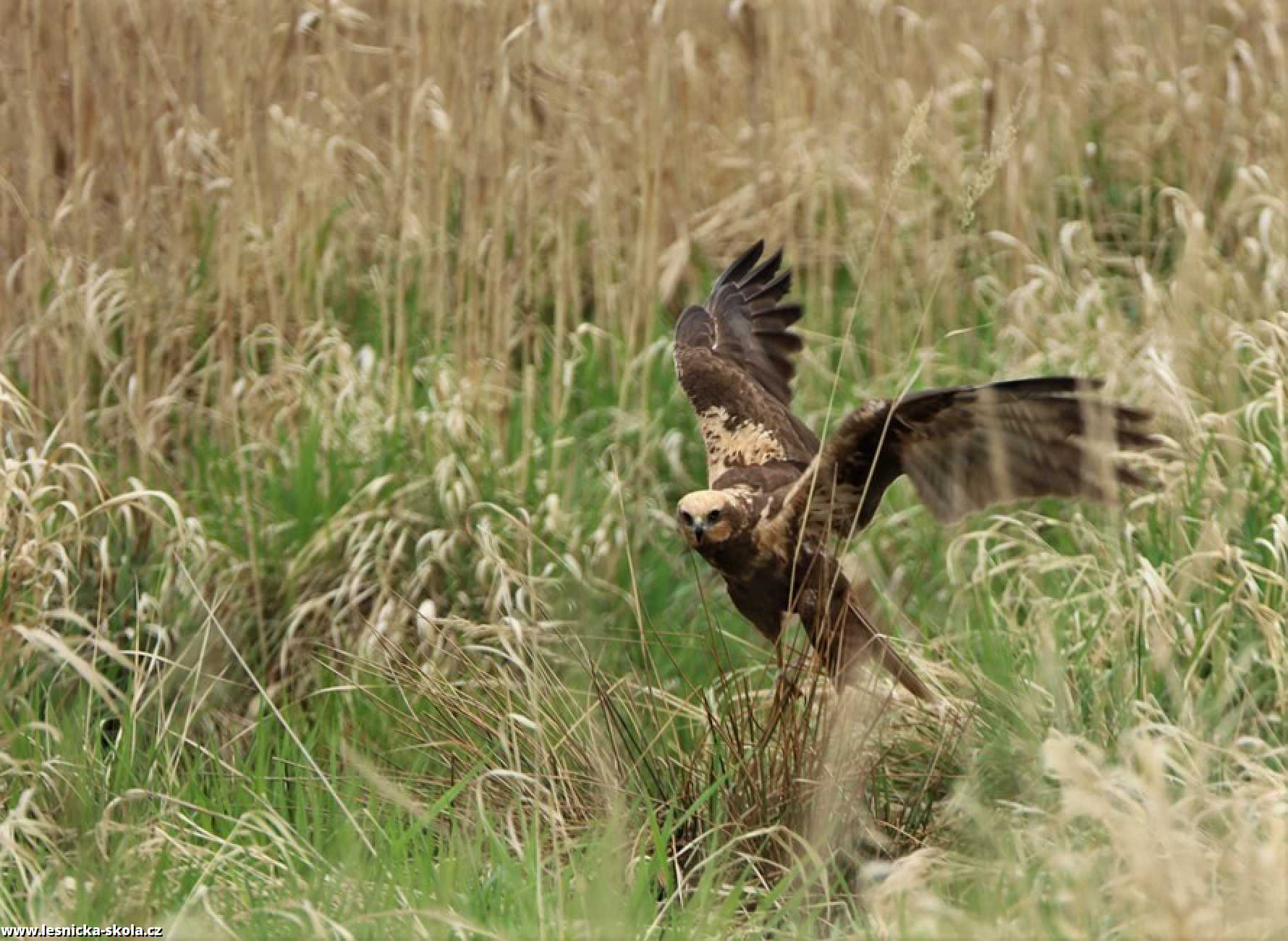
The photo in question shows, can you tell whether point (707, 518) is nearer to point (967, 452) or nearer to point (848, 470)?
point (848, 470)

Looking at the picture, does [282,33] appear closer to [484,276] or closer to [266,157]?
[266,157]

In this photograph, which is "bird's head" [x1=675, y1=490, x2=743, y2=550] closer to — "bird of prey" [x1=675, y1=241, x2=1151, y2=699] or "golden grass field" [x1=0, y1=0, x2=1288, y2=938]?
"bird of prey" [x1=675, y1=241, x2=1151, y2=699]

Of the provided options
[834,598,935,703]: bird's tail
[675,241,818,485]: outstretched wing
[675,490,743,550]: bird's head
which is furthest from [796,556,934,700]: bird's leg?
[675,241,818,485]: outstretched wing

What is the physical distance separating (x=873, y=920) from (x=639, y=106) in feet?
8.83

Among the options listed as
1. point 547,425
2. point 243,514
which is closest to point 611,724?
point 243,514

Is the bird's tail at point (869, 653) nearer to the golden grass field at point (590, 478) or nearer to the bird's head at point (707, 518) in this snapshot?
the golden grass field at point (590, 478)

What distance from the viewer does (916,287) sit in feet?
16.1

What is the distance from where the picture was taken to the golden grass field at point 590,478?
2354 millimetres

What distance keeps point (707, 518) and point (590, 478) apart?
4.02ft

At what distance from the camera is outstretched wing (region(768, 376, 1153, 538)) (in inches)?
101

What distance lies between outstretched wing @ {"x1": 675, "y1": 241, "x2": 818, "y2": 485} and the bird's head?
12.8 inches

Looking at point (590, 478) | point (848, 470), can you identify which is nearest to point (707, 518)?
point (848, 470)

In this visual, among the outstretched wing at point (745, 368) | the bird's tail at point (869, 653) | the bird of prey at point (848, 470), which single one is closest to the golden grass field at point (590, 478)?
the bird's tail at point (869, 653)

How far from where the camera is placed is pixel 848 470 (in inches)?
113
